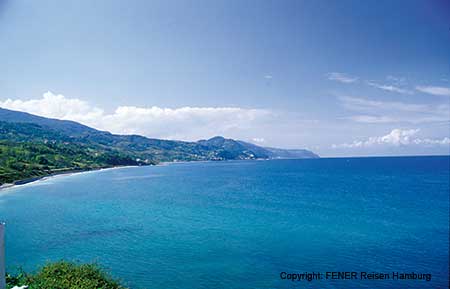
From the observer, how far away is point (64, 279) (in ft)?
46.8

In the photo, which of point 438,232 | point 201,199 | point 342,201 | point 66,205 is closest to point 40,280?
point 438,232

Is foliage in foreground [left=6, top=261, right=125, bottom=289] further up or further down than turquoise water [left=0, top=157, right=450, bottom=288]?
further up

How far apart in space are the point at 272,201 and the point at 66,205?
37268 millimetres

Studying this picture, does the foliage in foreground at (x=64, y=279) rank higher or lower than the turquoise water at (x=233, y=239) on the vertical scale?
higher

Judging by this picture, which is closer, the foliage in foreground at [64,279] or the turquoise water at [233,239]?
the foliage in foreground at [64,279]

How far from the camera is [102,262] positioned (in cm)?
2392

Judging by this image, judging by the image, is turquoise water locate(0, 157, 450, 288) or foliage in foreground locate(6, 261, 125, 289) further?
turquoise water locate(0, 157, 450, 288)

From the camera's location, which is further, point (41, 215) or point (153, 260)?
point (41, 215)

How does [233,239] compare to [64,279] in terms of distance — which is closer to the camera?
[64,279]

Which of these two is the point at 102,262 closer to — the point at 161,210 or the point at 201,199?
the point at 161,210

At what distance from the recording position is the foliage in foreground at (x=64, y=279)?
13664 mm

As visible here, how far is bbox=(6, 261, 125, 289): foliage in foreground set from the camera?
13.7 m

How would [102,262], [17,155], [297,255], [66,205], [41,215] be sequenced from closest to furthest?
[102,262]
[297,255]
[41,215]
[66,205]
[17,155]

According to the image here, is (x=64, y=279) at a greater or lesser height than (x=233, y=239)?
greater
